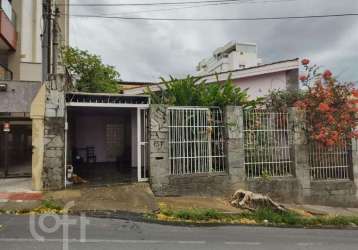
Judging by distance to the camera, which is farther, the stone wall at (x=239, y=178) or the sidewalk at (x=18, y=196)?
the stone wall at (x=239, y=178)

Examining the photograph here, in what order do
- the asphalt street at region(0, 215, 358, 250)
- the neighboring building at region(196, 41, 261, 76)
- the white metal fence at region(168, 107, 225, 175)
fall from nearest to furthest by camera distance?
1. the asphalt street at region(0, 215, 358, 250)
2. the white metal fence at region(168, 107, 225, 175)
3. the neighboring building at region(196, 41, 261, 76)

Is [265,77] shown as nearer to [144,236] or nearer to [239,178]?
[239,178]

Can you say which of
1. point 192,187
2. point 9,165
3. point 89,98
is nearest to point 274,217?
point 192,187

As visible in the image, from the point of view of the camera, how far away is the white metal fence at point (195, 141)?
9555 millimetres

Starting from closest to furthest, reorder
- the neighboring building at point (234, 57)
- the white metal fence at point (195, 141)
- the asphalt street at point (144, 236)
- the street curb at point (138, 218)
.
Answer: the asphalt street at point (144, 236) → the street curb at point (138, 218) → the white metal fence at point (195, 141) → the neighboring building at point (234, 57)

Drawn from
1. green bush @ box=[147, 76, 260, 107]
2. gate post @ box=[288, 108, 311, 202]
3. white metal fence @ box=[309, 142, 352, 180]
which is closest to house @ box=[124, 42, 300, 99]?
green bush @ box=[147, 76, 260, 107]

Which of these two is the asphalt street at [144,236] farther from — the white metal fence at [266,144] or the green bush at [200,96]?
the green bush at [200,96]

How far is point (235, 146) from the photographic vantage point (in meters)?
9.73

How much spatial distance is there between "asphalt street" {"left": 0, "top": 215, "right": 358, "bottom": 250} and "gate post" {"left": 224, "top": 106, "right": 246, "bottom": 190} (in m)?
2.80

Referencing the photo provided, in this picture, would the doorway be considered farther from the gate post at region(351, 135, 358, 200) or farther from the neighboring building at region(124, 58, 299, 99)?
the gate post at region(351, 135, 358, 200)

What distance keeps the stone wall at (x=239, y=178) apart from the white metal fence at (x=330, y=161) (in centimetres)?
22

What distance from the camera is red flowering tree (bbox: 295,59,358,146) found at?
990cm

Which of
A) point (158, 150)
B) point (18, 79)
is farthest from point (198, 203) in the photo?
point (18, 79)

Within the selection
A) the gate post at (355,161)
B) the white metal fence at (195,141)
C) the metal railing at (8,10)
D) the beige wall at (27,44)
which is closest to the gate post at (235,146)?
the white metal fence at (195,141)
